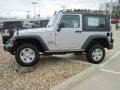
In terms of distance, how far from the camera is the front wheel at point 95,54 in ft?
30.0

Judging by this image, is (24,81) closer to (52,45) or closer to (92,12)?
(52,45)

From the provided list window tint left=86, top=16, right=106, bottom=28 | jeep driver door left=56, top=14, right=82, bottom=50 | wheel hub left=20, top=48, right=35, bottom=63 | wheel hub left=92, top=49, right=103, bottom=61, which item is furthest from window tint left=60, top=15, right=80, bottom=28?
wheel hub left=20, top=48, right=35, bottom=63

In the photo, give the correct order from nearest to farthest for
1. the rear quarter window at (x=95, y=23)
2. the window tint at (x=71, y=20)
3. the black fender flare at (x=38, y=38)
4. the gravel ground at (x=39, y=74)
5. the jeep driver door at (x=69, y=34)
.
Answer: the gravel ground at (x=39, y=74) < the black fender flare at (x=38, y=38) < the jeep driver door at (x=69, y=34) < the window tint at (x=71, y=20) < the rear quarter window at (x=95, y=23)

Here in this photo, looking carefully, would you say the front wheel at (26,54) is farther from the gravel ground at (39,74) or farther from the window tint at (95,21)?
the window tint at (95,21)

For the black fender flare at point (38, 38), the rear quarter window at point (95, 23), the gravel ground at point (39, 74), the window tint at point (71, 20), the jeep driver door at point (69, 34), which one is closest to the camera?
the gravel ground at point (39, 74)

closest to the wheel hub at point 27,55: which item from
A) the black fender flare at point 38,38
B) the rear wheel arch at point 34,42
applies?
the rear wheel arch at point 34,42

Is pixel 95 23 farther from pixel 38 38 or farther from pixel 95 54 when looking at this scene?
pixel 38 38

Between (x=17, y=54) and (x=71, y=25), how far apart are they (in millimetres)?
2257

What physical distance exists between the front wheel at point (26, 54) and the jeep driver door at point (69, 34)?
0.96 meters

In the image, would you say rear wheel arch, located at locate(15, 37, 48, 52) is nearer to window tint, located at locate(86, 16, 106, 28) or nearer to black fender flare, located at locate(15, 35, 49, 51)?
black fender flare, located at locate(15, 35, 49, 51)

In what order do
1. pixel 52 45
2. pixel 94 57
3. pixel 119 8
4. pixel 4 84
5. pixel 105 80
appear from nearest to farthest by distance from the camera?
pixel 4 84, pixel 105 80, pixel 52 45, pixel 94 57, pixel 119 8

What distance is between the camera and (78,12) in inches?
354

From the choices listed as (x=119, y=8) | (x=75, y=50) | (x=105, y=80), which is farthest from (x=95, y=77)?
(x=119, y=8)

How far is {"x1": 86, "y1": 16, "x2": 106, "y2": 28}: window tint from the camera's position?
29.8ft
